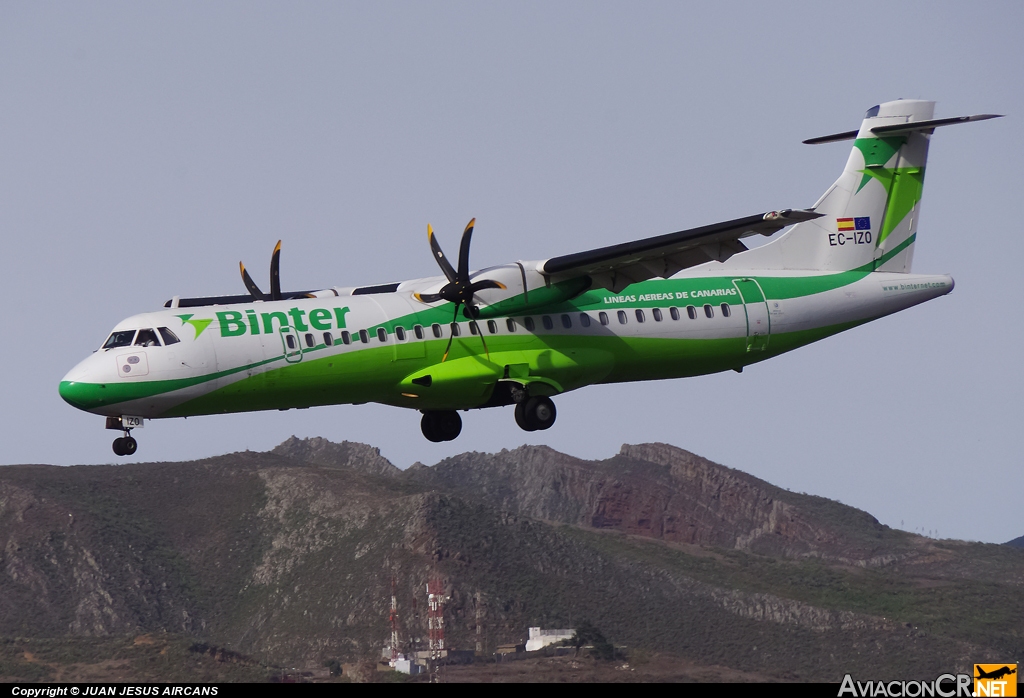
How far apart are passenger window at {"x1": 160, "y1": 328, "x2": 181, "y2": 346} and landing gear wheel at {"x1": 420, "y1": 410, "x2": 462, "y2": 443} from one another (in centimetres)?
780

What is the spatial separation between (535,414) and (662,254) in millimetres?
5019

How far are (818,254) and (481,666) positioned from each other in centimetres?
2993

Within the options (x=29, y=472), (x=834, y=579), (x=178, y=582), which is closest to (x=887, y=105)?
(x=834, y=579)

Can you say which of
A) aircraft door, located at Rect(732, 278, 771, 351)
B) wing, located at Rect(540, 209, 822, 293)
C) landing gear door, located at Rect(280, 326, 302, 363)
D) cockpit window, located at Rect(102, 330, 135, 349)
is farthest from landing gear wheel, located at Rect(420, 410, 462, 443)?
cockpit window, located at Rect(102, 330, 135, 349)

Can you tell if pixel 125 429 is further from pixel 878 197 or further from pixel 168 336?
pixel 878 197

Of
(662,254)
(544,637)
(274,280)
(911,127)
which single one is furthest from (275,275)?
(544,637)

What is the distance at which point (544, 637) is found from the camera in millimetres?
63125

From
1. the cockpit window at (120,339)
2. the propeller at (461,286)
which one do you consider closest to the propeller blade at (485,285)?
the propeller at (461,286)

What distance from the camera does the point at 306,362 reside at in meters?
30.5

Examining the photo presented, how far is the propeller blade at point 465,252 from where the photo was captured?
32188mm

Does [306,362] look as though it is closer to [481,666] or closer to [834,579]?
[481,666]

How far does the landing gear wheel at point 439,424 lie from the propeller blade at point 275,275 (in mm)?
4966

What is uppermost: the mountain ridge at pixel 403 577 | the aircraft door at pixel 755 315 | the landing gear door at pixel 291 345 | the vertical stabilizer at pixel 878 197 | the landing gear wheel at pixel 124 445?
the vertical stabilizer at pixel 878 197

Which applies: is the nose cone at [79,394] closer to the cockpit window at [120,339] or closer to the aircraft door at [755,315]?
the cockpit window at [120,339]
